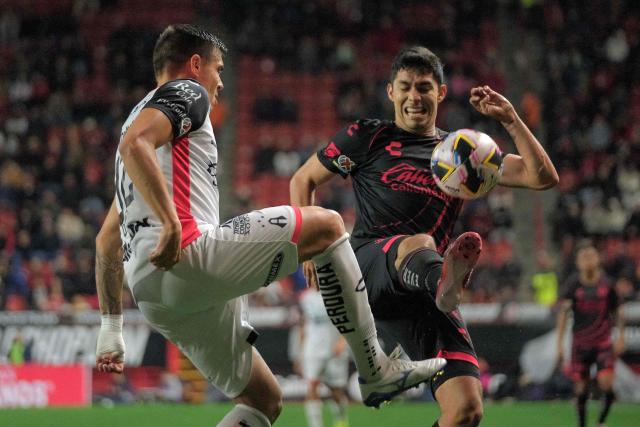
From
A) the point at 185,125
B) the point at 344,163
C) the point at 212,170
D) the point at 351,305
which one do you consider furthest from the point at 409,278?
the point at 185,125

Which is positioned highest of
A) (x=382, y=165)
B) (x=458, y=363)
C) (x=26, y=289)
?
(x=382, y=165)

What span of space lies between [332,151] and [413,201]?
586 mm

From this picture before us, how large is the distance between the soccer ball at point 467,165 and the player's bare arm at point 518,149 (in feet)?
0.69

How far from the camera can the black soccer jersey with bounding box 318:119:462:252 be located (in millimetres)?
5754

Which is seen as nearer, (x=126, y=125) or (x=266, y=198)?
(x=126, y=125)

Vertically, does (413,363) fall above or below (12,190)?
above

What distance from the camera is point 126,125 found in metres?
4.40

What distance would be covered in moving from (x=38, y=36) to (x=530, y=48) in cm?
1083

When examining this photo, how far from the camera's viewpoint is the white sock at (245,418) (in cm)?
499

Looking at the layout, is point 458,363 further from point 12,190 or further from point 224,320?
point 12,190

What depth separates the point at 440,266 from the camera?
500cm

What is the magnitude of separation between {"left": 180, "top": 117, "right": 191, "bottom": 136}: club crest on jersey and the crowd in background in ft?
35.3

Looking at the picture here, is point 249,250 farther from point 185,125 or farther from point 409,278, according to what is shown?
point 409,278

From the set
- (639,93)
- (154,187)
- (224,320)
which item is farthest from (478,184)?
(639,93)
